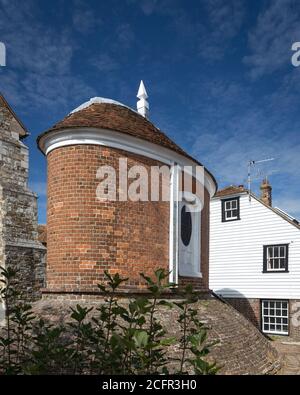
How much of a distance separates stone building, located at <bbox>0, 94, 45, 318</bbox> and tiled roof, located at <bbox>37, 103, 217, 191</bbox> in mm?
5209

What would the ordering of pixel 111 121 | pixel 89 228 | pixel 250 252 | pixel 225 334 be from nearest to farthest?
pixel 89 228
pixel 225 334
pixel 111 121
pixel 250 252

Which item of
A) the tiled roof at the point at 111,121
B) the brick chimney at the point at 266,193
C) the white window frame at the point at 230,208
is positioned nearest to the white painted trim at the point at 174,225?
the tiled roof at the point at 111,121

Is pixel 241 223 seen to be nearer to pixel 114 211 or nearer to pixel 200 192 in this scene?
pixel 200 192

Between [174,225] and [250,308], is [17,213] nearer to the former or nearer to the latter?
[174,225]

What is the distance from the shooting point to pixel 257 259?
1747 centimetres

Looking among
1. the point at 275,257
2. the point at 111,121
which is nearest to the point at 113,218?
the point at 111,121

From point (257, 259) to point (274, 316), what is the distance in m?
2.77

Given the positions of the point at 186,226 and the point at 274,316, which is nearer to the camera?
the point at 186,226

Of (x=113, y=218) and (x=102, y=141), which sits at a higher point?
(x=102, y=141)

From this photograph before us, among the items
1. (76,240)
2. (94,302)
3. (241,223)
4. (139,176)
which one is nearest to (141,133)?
(139,176)

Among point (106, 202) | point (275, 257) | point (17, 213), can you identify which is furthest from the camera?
point (275, 257)

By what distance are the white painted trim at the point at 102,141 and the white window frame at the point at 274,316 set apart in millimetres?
10686
